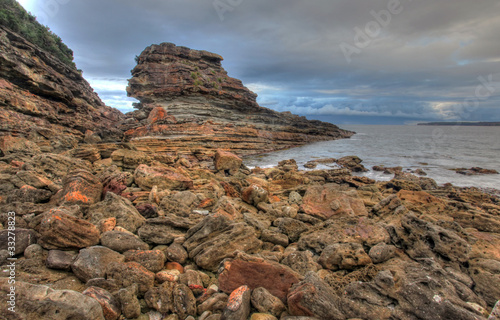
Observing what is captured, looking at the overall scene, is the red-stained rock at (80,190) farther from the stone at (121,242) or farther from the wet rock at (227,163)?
the wet rock at (227,163)

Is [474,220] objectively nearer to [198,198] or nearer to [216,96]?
[198,198]

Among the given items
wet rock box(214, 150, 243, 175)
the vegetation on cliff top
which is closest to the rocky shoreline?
wet rock box(214, 150, 243, 175)

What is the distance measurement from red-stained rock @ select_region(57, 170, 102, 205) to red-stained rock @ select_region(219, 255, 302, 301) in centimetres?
475

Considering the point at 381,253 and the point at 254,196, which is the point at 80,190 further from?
the point at 381,253

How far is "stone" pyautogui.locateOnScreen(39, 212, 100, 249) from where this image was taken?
4.41 m

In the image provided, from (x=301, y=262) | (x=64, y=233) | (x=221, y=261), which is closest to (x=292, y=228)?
(x=301, y=262)

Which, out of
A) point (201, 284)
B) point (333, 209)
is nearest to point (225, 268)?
point (201, 284)

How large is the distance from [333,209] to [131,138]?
109ft

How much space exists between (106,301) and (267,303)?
7.46ft

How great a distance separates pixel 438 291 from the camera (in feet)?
11.4

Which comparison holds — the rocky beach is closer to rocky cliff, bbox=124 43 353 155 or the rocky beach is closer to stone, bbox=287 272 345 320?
stone, bbox=287 272 345 320

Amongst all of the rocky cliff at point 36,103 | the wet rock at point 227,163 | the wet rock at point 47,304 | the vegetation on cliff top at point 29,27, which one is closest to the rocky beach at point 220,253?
the wet rock at point 47,304

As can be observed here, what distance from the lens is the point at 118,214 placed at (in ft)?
18.9

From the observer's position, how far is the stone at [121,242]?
4770mm
